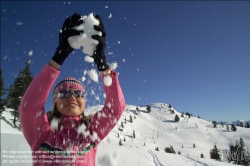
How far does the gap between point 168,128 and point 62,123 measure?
162 metres

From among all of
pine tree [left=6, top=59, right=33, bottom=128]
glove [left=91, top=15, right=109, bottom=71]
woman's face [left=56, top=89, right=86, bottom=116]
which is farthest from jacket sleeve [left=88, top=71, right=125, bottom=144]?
pine tree [left=6, top=59, right=33, bottom=128]

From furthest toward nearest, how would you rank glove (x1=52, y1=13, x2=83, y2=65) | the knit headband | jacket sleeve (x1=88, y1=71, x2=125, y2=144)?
1. the knit headband
2. jacket sleeve (x1=88, y1=71, x2=125, y2=144)
3. glove (x1=52, y1=13, x2=83, y2=65)

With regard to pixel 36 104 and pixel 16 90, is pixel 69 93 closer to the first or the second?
pixel 36 104

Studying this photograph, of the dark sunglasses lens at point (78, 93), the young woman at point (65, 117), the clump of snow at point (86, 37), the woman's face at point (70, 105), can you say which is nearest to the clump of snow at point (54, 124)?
the young woman at point (65, 117)

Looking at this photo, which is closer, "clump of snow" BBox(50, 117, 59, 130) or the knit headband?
"clump of snow" BBox(50, 117, 59, 130)

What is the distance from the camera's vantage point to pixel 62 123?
3004 mm

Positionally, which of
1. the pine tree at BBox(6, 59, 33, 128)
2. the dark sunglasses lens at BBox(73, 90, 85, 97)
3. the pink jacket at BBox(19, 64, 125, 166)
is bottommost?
the pink jacket at BBox(19, 64, 125, 166)

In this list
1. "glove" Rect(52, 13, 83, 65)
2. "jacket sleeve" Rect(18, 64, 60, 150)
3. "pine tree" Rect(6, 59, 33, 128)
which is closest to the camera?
"jacket sleeve" Rect(18, 64, 60, 150)

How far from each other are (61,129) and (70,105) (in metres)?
0.42

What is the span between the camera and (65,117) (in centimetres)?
305

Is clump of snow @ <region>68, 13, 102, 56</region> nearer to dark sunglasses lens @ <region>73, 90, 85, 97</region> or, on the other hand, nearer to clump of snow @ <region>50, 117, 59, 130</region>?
dark sunglasses lens @ <region>73, 90, 85, 97</region>

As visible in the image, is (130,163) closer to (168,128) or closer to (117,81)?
(117,81)

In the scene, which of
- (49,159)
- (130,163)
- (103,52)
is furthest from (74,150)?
(130,163)

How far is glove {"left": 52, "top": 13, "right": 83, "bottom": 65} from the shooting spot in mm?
2635
